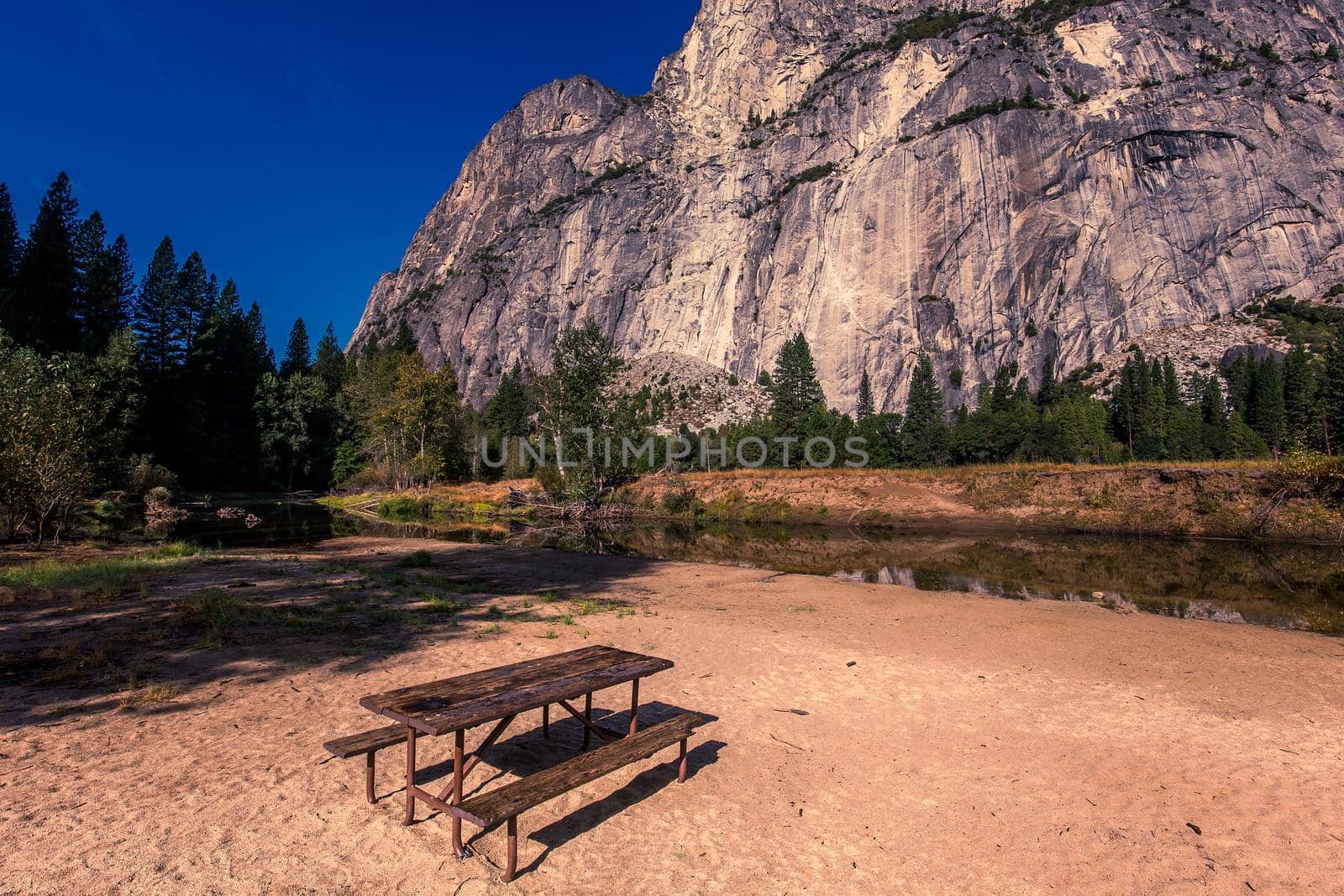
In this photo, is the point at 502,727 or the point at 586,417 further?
the point at 586,417

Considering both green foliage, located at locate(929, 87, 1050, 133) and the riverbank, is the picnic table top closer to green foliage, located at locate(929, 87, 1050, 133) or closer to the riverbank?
the riverbank

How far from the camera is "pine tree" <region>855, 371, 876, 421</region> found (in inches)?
4204

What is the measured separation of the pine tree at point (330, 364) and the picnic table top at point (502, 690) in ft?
261

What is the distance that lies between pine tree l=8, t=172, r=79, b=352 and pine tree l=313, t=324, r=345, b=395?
25.6 meters

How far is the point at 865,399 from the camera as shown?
359 ft

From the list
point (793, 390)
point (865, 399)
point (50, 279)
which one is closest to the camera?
point (50, 279)

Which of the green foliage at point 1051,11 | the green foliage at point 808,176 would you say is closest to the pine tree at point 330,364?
the green foliage at point 808,176

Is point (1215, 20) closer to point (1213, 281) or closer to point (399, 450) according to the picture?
point (1213, 281)

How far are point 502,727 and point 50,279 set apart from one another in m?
65.3

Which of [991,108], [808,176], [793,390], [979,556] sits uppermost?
[991,108]

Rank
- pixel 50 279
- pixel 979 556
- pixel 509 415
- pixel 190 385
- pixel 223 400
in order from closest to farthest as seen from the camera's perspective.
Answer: pixel 979 556
pixel 50 279
pixel 190 385
pixel 223 400
pixel 509 415

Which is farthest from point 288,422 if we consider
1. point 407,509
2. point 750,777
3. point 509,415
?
point 750,777

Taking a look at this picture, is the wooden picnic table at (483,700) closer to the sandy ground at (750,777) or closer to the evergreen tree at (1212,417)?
the sandy ground at (750,777)

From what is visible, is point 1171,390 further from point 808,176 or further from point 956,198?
point 808,176
